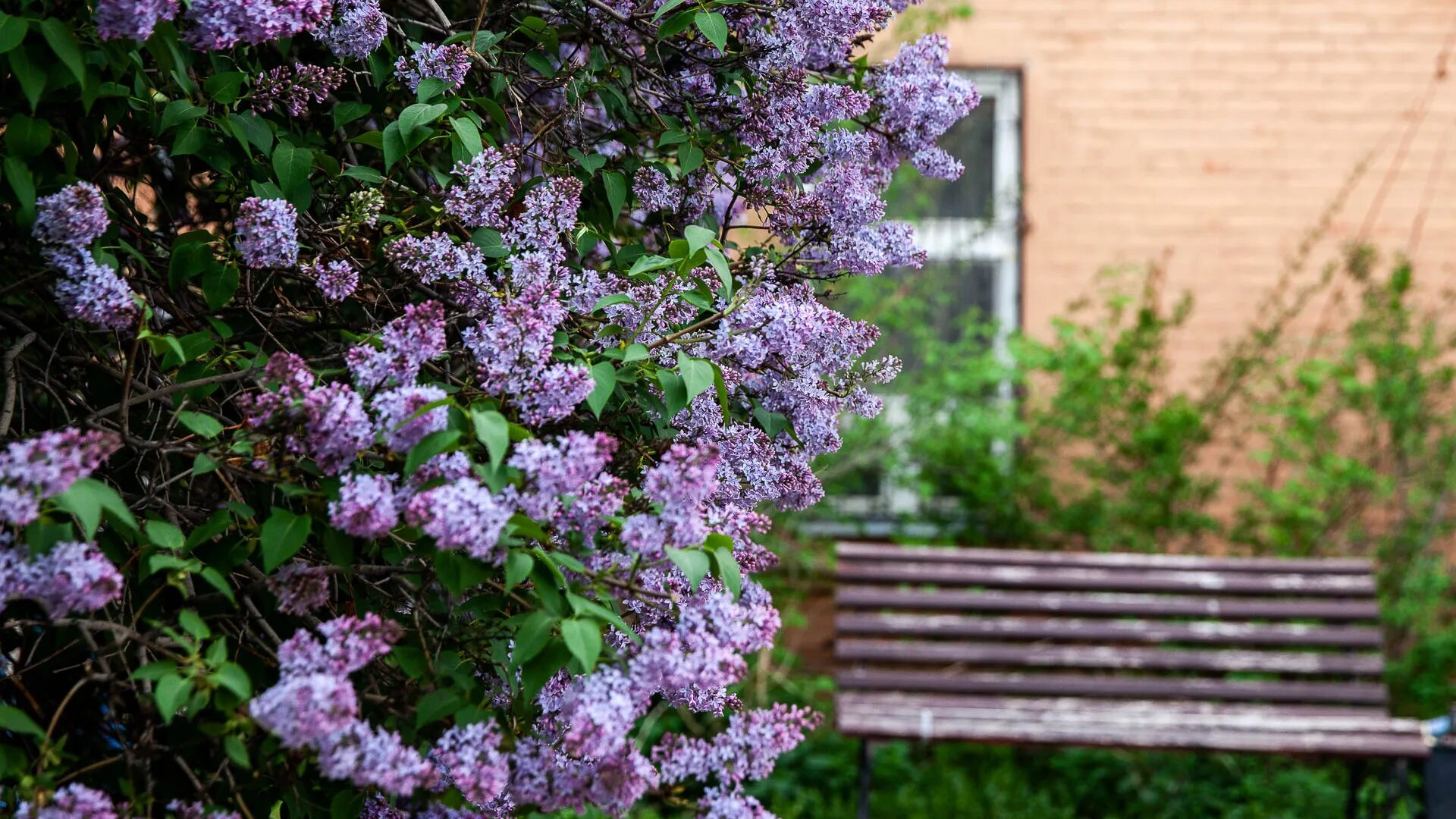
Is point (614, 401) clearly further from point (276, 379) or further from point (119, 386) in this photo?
point (119, 386)

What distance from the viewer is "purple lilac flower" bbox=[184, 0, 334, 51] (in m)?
1.25

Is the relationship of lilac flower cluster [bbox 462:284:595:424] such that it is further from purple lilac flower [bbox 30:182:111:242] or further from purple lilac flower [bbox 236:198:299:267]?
purple lilac flower [bbox 30:182:111:242]

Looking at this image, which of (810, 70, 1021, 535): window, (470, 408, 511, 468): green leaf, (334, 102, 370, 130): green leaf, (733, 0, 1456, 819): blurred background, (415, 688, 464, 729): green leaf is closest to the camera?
(470, 408, 511, 468): green leaf

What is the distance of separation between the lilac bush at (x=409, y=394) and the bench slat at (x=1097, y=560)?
278 centimetres

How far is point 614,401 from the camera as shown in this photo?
5.18ft

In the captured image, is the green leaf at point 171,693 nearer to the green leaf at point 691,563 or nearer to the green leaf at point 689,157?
the green leaf at point 691,563

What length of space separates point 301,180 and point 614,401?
440 millimetres

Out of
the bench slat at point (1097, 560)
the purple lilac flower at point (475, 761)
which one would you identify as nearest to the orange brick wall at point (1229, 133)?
the bench slat at point (1097, 560)

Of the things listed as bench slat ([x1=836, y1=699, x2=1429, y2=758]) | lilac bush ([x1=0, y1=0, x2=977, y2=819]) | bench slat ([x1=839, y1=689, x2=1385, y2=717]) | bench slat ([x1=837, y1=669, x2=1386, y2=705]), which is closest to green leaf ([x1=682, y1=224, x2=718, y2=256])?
lilac bush ([x1=0, y1=0, x2=977, y2=819])

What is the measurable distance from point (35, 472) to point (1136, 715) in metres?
3.60

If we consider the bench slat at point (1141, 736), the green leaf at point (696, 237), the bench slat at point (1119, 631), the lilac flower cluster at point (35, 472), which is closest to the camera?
the lilac flower cluster at point (35, 472)

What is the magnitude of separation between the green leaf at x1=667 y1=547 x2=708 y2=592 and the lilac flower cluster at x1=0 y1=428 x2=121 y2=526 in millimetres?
505

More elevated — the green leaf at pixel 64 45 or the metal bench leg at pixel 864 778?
the green leaf at pixel 64 45

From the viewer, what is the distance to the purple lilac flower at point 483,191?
146 cm
